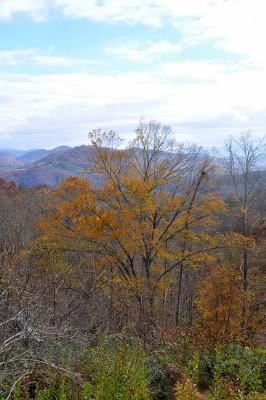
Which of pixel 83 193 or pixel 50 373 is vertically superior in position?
pixel 83 193

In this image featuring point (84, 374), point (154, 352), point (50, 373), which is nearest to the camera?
point (50, 373)

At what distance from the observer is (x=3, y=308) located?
22.1 feet

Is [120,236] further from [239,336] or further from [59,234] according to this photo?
[239,336]

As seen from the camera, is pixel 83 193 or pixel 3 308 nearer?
pixel 3 308

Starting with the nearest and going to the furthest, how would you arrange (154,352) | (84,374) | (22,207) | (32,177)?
(84,374), (154,352), (22,207), (32,177)

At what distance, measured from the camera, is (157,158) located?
2209 cm

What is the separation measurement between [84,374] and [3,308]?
158 centimetres

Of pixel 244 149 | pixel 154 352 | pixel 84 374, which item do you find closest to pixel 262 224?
pixel 244 149

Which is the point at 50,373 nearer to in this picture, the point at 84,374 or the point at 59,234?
the point at 84,374

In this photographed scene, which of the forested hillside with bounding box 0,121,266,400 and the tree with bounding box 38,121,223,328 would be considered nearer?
the forested hillside with bounding box 0,121,266,400

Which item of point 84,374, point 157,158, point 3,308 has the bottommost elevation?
point 84,374

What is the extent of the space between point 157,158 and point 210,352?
13.8 metres

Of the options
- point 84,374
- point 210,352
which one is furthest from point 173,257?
point 84,374

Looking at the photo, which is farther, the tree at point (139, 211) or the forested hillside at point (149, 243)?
the tree at point (139, 211)
